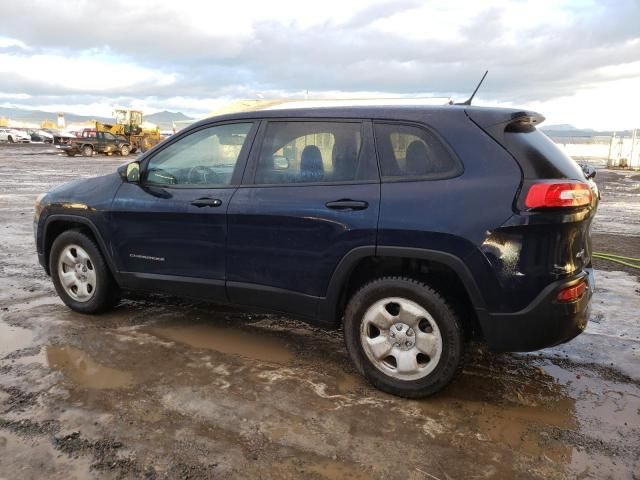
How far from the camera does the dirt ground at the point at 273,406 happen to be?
2643 mm

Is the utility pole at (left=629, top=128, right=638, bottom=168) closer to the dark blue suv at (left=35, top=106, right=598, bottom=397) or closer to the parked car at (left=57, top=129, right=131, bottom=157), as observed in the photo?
the dark blue suv at (left=35, top=106, right=598, bottom=397)

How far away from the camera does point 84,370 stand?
3.64 metres

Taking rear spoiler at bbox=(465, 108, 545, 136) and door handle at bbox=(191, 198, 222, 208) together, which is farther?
door handle at bbox=(191, 198, 222, 208)

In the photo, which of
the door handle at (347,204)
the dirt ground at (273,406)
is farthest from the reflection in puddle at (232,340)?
the door handle at (347,204)

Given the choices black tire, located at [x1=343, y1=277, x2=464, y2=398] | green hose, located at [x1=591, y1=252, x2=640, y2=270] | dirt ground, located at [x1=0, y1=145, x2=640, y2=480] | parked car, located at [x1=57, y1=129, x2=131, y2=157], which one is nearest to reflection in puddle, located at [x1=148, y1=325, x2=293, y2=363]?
dirt ground, located at [x1=0, y1=145, x2=640, y2=480]

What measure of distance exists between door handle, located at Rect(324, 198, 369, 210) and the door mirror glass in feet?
5.77

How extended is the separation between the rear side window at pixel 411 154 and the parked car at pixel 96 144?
33325 millimetres

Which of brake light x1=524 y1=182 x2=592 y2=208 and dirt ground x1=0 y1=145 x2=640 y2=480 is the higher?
brake light x1=524 y1=182 x2=592 y2=208

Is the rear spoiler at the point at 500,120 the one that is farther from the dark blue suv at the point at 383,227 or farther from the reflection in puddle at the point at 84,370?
the reflection in puddle at the point at 84,370

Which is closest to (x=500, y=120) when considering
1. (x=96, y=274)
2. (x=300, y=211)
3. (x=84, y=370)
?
(x=300, y=211)

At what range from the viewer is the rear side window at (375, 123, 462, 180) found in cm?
318

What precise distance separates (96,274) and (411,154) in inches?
114

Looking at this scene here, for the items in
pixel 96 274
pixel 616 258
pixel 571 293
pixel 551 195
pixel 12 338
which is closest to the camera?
pixel 551 195

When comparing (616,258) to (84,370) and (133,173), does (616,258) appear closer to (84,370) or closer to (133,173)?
(133,173)
